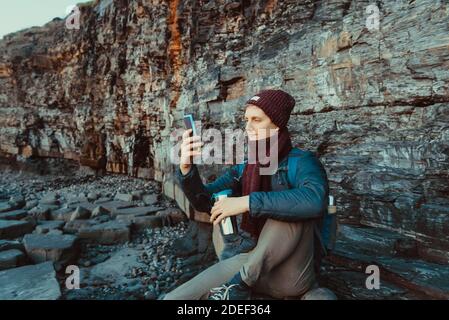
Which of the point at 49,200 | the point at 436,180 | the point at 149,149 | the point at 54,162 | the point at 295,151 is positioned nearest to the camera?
the point at 295,151

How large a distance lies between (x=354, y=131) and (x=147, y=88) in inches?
445

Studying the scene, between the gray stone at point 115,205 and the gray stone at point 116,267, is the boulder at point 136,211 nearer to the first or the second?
the gray stone at point 115,205

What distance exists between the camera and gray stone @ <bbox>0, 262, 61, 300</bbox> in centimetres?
399

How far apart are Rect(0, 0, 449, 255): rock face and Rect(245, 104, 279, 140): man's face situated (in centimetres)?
269

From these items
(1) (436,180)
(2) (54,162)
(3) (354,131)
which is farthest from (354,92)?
(2) (54,162)

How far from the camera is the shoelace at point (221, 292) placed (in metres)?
2.29

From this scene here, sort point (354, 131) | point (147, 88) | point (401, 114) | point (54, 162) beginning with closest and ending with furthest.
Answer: point (401, 114), point (354, 131), point (147, 88), point (54, 162)

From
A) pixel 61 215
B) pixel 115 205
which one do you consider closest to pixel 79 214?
pixel 61 215

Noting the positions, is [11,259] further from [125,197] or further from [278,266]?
[125,197]

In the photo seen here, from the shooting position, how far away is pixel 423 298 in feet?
9.42

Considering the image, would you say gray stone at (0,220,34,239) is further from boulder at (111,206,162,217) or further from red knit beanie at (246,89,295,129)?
red knit beanie at (246,89,295,129)

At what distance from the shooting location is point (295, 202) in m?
2.14

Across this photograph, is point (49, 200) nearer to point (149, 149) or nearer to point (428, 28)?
point (149, 149)
